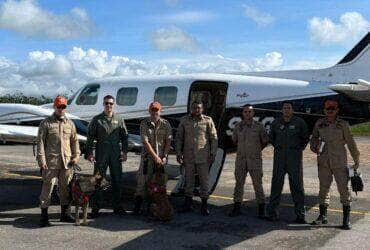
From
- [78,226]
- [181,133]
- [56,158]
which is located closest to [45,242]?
[78,226]

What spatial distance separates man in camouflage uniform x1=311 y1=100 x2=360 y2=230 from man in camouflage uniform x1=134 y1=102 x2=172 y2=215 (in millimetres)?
2624

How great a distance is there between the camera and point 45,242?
6453mm

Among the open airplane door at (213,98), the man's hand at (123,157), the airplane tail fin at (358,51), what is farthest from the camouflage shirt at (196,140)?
the airplane tail fin at (358,51)

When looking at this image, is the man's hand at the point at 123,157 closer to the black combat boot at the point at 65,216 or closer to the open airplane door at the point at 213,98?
the black combat boot at the point at 65,216

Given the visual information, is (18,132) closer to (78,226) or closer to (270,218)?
(78,226)

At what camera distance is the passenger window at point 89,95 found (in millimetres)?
12312

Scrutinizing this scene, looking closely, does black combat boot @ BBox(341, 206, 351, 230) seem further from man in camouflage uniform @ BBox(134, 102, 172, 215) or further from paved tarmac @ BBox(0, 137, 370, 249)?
man in camouflage uniform @ BBox(134, 102, 172, 215)

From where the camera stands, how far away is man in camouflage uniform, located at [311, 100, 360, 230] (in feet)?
24.4

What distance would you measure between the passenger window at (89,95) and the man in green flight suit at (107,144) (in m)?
4.24

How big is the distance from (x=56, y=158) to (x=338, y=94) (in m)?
5.73

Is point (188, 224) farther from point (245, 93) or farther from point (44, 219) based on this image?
point (245, 93)

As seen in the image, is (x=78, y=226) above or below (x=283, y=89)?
below

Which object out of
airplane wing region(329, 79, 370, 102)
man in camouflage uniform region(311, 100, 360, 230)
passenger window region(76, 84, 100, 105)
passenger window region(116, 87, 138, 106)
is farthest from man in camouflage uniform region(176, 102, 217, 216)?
passenger window region(76, 84, 100, 105)

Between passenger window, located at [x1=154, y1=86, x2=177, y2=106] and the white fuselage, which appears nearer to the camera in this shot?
the white fuselage
